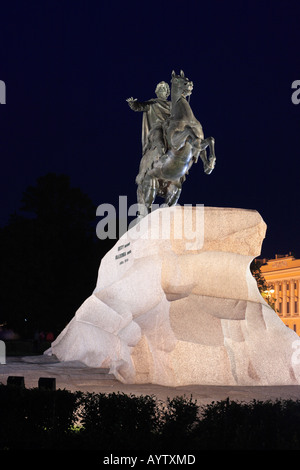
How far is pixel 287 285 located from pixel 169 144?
250 ft

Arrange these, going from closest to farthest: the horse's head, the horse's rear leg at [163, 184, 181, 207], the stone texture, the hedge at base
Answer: the hedge at base → the stone texture → the horse's head → the horse's rear leg at [163, 184, 181, 207]

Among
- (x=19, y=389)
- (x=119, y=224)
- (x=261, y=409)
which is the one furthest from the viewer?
(x=119, y=224)

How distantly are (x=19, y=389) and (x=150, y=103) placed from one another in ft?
35.1

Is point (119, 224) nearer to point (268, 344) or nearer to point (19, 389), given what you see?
Answer: point (268, 344)

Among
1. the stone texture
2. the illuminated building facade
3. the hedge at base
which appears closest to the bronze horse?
the stone texture

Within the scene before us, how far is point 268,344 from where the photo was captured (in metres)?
9.80

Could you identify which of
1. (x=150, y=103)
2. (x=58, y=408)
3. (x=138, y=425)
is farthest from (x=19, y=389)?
(x=150, y=103)

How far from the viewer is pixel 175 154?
13.1 meters

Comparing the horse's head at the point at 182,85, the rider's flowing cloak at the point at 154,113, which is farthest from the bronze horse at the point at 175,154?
the rider's flowing cloak at the point at 154,113

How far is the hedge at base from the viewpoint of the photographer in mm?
4387

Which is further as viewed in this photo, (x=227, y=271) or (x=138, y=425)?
(x=227, y=271)

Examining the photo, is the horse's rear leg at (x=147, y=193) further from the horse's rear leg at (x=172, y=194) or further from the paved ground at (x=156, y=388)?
the paved ground at (x=156, y=388)

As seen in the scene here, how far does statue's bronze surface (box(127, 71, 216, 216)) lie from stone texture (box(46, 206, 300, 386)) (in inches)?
81.6

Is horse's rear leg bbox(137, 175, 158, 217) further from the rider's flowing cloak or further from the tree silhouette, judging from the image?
the tree silhouette
